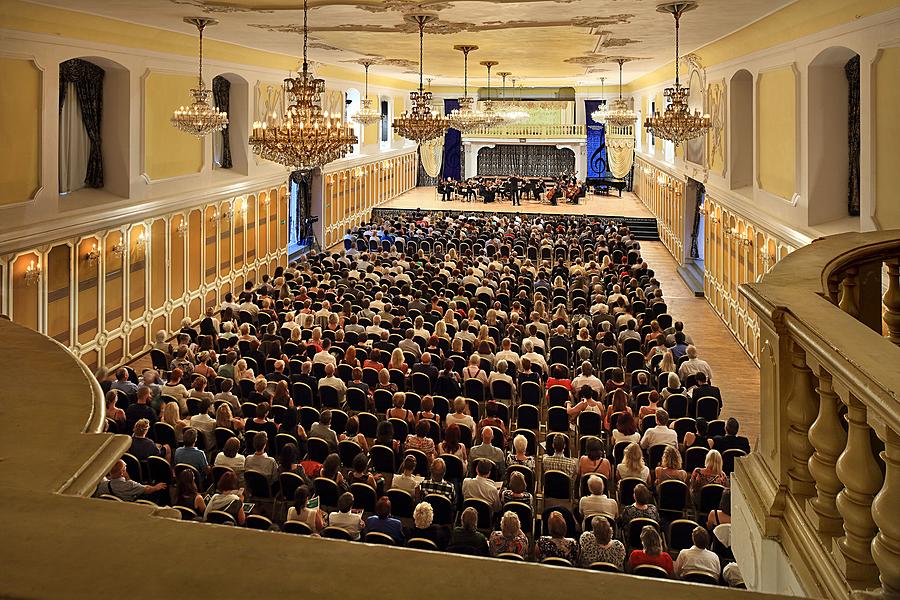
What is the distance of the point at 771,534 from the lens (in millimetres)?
2967

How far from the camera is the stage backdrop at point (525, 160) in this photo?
46188 millimetres

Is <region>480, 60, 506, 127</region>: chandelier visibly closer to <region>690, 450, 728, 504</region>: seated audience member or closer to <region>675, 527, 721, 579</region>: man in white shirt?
<region>690, 450, 728, 504</region>: seated audience member

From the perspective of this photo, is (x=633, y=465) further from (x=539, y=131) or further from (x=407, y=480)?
(x=539, y=131)

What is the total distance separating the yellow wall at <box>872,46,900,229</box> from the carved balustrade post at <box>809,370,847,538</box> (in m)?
8.33

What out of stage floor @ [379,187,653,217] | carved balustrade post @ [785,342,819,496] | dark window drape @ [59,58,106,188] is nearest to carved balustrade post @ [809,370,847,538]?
carved balustrade post @ [785,342,819,496]

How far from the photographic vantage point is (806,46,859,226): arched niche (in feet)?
41.8

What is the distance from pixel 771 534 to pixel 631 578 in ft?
6.33

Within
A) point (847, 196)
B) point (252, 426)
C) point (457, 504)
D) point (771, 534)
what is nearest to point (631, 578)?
point (771, 534)

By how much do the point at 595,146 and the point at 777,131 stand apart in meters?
30.2

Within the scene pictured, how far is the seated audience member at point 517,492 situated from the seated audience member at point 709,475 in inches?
69.3

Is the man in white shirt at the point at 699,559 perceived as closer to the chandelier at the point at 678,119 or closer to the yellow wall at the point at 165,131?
the chandelier at the point at 678,119

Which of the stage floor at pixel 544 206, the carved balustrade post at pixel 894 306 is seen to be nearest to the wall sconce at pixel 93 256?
the carved balustrade post at pixel 894 306

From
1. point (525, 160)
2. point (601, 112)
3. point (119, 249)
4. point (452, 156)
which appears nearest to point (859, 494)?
point (119, 249)

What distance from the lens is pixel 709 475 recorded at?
8125 millimetres
